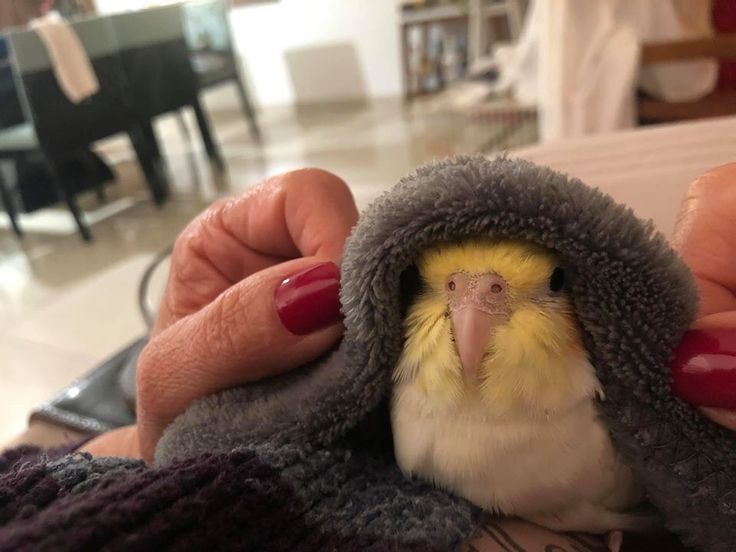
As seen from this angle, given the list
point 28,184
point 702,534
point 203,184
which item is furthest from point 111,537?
point 203,184

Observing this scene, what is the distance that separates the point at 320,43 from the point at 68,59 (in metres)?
1.71

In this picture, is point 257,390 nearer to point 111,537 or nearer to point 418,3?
point 111,537

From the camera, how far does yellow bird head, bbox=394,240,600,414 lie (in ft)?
0.94

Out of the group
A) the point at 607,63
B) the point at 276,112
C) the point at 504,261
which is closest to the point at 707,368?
the point at 504,261

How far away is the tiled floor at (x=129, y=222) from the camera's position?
58.5 inches

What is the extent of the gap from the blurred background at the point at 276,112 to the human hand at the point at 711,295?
0.48ft

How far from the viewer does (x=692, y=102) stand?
4.46 feet

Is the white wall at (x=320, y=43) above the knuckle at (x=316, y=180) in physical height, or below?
below

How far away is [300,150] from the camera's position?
283cm

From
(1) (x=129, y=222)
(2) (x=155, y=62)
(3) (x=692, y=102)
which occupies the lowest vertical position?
(1) (x=129, y=222)

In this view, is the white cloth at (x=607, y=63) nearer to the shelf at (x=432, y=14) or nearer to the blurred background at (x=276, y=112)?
the blurred background at (x=276, y=112)

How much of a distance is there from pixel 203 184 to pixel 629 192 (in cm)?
222

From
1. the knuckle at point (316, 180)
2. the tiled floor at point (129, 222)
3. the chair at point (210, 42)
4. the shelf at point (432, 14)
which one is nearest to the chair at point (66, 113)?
the tiled floor at point (129, 222)

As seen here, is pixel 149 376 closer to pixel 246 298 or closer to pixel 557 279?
pixel 246 298
